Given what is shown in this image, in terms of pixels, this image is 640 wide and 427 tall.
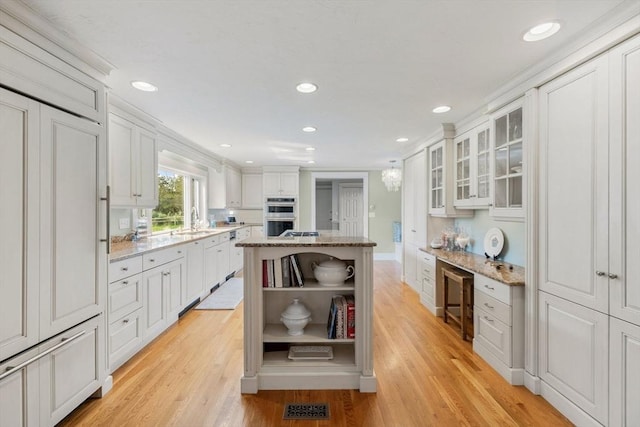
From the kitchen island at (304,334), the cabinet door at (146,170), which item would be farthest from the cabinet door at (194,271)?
the kitchen island at (304,334)

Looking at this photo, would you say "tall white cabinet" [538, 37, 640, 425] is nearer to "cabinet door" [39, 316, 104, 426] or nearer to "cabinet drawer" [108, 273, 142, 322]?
"cabinet door" [39, 316, 104, 426]

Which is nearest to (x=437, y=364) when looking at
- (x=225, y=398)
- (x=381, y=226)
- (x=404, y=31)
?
(x=225, y=398)

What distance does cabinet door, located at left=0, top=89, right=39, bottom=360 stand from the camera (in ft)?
4.67

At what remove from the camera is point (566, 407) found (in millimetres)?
1875

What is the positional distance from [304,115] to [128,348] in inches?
104

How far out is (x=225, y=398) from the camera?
208 cm

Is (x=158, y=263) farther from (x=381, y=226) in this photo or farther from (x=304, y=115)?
(x=381, y=226)

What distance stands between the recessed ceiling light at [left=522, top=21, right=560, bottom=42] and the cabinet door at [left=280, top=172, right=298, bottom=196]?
17.6ft

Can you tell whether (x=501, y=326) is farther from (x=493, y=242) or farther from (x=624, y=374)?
(x=493, y=242)

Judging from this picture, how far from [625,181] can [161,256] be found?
11.4 feet

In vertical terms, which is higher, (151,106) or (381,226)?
(151,106)

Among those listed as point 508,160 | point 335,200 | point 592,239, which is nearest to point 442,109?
point 508,160

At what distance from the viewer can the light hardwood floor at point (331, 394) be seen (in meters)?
1.87

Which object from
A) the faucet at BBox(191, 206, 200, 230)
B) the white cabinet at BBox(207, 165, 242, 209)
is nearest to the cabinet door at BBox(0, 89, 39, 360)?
the faucet at BBox(191, 206, 200, 230)
